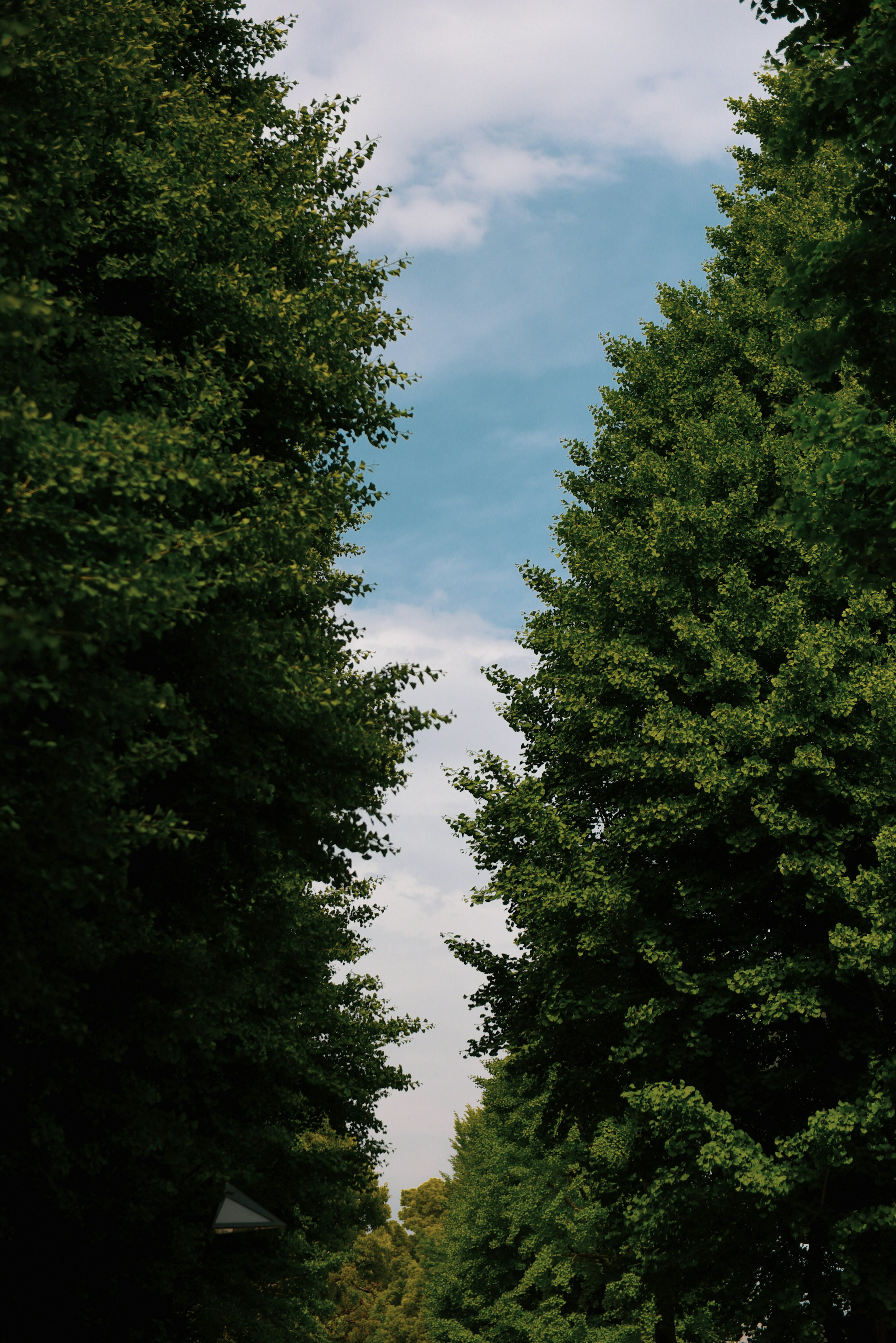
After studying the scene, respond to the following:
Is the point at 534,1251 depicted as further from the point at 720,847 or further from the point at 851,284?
the point at 851,284

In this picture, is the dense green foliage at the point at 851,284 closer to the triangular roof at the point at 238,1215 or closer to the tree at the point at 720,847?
the tree at the point at 720,847

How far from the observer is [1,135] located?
767 centimetres

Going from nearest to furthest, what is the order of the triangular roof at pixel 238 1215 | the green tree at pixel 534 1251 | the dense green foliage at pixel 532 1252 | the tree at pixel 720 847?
1. the tree at pixel 720 847
2. the triangular roof at pixel 238 1215
3. the green tree at pixel 534 1251
4. the dense green foliage at pixel 532 1252

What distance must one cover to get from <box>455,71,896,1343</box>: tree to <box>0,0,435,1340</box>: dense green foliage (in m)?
4.20

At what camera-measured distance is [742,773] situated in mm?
12703

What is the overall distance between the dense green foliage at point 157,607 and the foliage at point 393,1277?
152 feet

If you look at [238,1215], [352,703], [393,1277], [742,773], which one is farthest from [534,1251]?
[393,1277]

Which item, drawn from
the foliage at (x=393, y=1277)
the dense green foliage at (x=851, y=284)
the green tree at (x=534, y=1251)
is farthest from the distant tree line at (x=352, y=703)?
the foliage at (x=393, y=1277)

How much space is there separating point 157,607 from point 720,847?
9.98 metres

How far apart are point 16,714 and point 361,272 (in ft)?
24.9

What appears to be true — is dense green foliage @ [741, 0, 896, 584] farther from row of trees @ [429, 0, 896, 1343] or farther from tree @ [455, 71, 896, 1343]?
tree @ [455, 71, 896, 1343]

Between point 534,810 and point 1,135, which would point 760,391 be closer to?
point 534,810

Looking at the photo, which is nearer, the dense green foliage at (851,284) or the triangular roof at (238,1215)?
the dense green foliage at (851,284)

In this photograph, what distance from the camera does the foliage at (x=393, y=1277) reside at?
64000 mm
